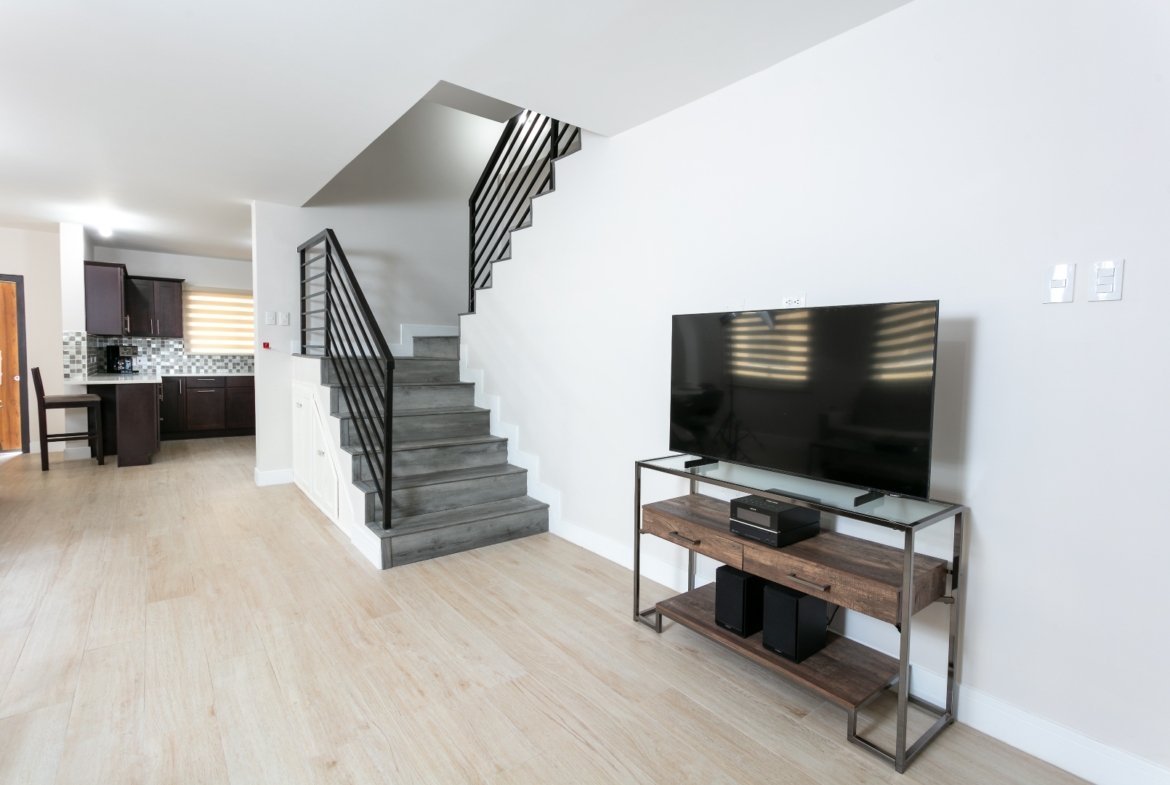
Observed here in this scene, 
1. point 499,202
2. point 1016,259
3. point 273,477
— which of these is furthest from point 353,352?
point 1016,259

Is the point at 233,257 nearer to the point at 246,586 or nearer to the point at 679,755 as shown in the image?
the point at 246,586

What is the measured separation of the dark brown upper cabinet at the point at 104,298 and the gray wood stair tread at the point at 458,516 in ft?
17.5

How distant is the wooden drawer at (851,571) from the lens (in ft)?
5.50

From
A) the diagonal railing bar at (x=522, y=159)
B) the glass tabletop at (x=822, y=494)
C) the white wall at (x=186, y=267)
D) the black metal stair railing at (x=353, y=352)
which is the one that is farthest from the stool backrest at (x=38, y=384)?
the glass tabletop at (x=822, y=494)

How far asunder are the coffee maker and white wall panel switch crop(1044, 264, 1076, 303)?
8906 millimetres

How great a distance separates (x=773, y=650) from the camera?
6.64 ft

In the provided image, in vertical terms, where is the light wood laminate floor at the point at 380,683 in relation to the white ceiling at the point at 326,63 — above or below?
below

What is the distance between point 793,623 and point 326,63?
9.50ft

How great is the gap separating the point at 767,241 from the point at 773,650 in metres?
1.61

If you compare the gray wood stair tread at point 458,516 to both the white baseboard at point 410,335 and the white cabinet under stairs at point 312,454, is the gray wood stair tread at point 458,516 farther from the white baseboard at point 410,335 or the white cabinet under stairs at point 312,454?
the white baseboard at point 410,335

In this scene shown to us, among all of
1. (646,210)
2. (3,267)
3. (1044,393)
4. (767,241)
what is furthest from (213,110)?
(3,267)

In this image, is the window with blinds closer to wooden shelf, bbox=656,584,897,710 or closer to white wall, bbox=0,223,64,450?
white wall, bbox=0,223,64,450

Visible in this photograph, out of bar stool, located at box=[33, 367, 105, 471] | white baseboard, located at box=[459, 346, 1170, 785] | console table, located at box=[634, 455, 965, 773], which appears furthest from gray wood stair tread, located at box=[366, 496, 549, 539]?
bar stool, located at box=[33, 367, 105, 471]

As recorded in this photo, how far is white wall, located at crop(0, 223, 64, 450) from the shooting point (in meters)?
6.06
